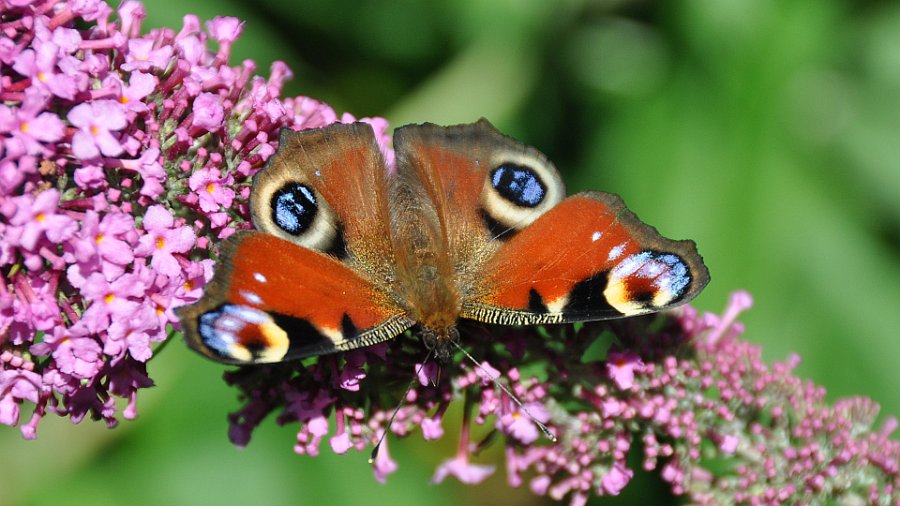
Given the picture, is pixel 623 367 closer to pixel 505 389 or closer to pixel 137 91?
pixel 505 389

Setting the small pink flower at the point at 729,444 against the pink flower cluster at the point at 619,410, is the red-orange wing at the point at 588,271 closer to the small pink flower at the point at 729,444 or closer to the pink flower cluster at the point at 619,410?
the pink flower cluster at the point at 619,410

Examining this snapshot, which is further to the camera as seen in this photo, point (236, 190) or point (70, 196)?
point (236, 190)

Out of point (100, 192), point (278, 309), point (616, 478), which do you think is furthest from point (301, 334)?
point (616, 478)

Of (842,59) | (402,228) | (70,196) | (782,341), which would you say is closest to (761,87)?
(842,59)

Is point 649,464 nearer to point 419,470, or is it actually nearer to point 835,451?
point 835,451

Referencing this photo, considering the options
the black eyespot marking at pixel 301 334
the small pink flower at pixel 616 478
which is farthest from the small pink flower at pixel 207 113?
the small pink flower at pixel 616 478

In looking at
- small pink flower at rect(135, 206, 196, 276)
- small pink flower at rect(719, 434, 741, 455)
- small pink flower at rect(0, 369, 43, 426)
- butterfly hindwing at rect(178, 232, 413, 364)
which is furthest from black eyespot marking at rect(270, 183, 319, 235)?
small pink flower at rect(719, 434, 741, 455)
